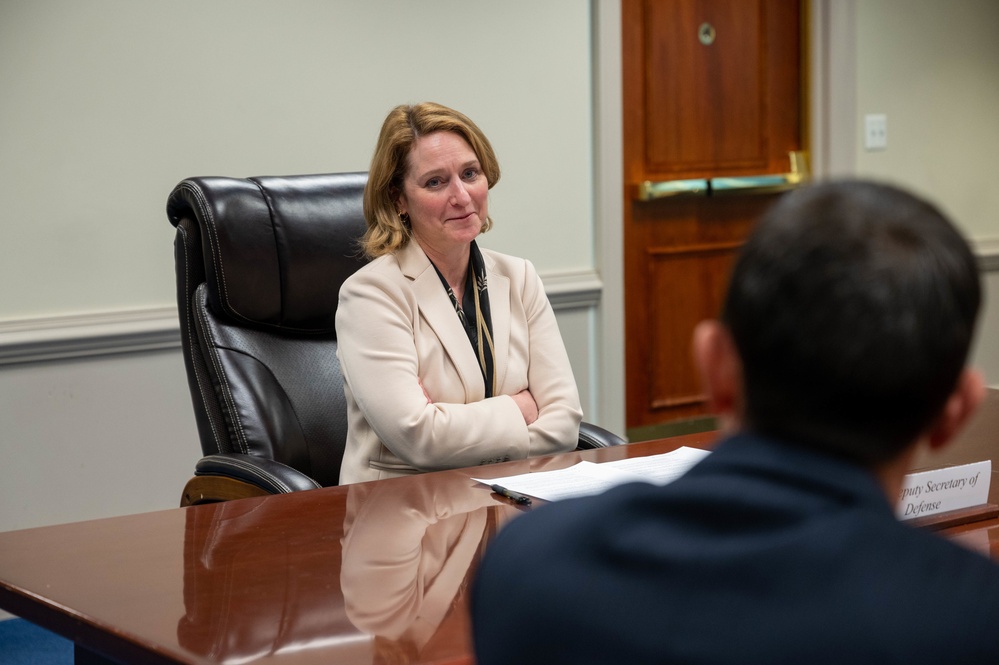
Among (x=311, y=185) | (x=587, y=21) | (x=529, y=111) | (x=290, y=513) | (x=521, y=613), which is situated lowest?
(x=290, y=513)

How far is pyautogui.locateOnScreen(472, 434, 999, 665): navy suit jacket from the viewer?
49 centimetres

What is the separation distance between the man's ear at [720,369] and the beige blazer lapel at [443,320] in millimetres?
1507

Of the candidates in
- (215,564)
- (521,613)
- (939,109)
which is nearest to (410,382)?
(215,564)

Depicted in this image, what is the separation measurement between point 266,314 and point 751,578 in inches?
73.4

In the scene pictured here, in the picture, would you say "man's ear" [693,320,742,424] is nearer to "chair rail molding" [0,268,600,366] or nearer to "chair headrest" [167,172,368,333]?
"chair headrest" [167,172,368,333]

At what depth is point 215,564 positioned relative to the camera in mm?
1293

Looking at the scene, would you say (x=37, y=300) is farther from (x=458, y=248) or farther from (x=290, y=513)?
(x=290, y=513)

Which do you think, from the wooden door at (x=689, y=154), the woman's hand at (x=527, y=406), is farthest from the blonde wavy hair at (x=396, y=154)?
the wooden door at (x=689, y=154)

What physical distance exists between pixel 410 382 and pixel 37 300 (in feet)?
5.17

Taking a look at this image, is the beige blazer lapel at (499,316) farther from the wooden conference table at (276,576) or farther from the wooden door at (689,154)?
the wooden door at (689,154)

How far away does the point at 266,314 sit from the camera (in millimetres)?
2273

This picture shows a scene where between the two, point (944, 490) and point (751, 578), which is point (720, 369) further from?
point (944, 490)

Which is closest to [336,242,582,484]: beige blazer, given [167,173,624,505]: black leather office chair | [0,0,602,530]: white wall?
[167,173,624,505]: black leather office chair

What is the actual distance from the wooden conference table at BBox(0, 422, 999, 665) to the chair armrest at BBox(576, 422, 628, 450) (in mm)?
561
